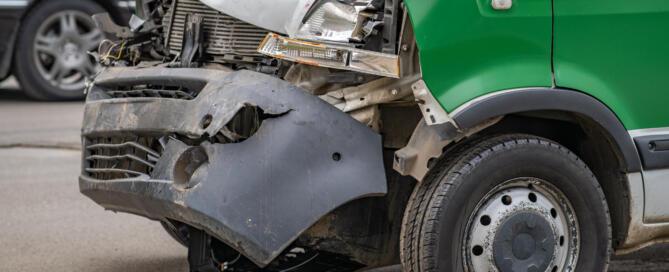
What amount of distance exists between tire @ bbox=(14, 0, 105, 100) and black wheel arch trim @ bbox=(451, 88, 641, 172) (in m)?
6.78

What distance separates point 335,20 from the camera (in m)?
3.57

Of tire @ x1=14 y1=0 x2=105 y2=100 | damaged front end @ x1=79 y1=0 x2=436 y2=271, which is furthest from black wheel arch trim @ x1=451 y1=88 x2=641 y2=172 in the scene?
tire @ x1=14 y1=0 x2=105 y2=100

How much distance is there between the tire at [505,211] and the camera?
3.39m

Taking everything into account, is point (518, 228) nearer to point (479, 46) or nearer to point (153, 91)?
→ point (479, 46)

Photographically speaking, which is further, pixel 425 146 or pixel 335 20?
pixel 335 20

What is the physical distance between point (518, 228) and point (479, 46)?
2.25 ft

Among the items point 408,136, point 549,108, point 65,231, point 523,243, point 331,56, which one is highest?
point 331,56

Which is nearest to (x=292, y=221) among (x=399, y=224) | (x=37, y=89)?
(x=399, y=224)

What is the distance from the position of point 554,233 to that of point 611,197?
0.37 meters

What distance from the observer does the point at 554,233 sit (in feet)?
11.8

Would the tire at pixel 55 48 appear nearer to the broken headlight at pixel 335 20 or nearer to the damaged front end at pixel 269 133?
the damaged front end at pixel 269 133

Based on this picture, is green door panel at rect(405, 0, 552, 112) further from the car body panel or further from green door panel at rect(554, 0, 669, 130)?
the car body panel

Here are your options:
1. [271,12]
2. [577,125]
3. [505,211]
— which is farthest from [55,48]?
[505,211]

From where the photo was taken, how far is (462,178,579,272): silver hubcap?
3482 mm
